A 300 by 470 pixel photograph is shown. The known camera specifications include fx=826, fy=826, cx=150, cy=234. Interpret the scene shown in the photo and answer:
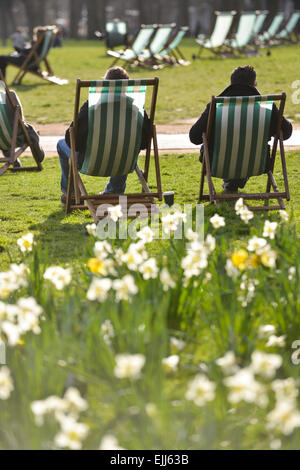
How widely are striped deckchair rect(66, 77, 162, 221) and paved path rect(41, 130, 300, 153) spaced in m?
3.17

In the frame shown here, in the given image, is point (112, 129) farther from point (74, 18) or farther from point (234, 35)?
point (74, 18)

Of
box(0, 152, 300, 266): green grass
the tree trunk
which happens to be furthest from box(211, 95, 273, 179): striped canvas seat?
the tree trunk

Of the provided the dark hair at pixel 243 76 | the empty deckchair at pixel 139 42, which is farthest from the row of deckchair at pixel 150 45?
the dark hair at pixel 243 76

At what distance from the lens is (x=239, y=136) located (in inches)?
235

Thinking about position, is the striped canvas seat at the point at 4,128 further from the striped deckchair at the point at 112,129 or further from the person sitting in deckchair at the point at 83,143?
the striped deckchair at the point at 112,129

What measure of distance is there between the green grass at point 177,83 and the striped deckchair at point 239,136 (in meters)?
5.01

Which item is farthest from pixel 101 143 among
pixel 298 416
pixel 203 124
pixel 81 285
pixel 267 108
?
pixel 298 416

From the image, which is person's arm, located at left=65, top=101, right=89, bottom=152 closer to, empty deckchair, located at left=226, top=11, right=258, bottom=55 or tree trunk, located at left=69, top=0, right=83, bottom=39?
empty deckchair, located at left=226, top=11, right=258, bottom=55

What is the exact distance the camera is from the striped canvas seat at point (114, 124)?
18.9ft

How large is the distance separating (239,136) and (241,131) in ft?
0.13

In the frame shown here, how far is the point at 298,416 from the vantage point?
242cm

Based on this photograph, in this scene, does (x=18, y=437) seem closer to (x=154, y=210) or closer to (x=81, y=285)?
(x=81, y=285)

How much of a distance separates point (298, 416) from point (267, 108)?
385 cm
